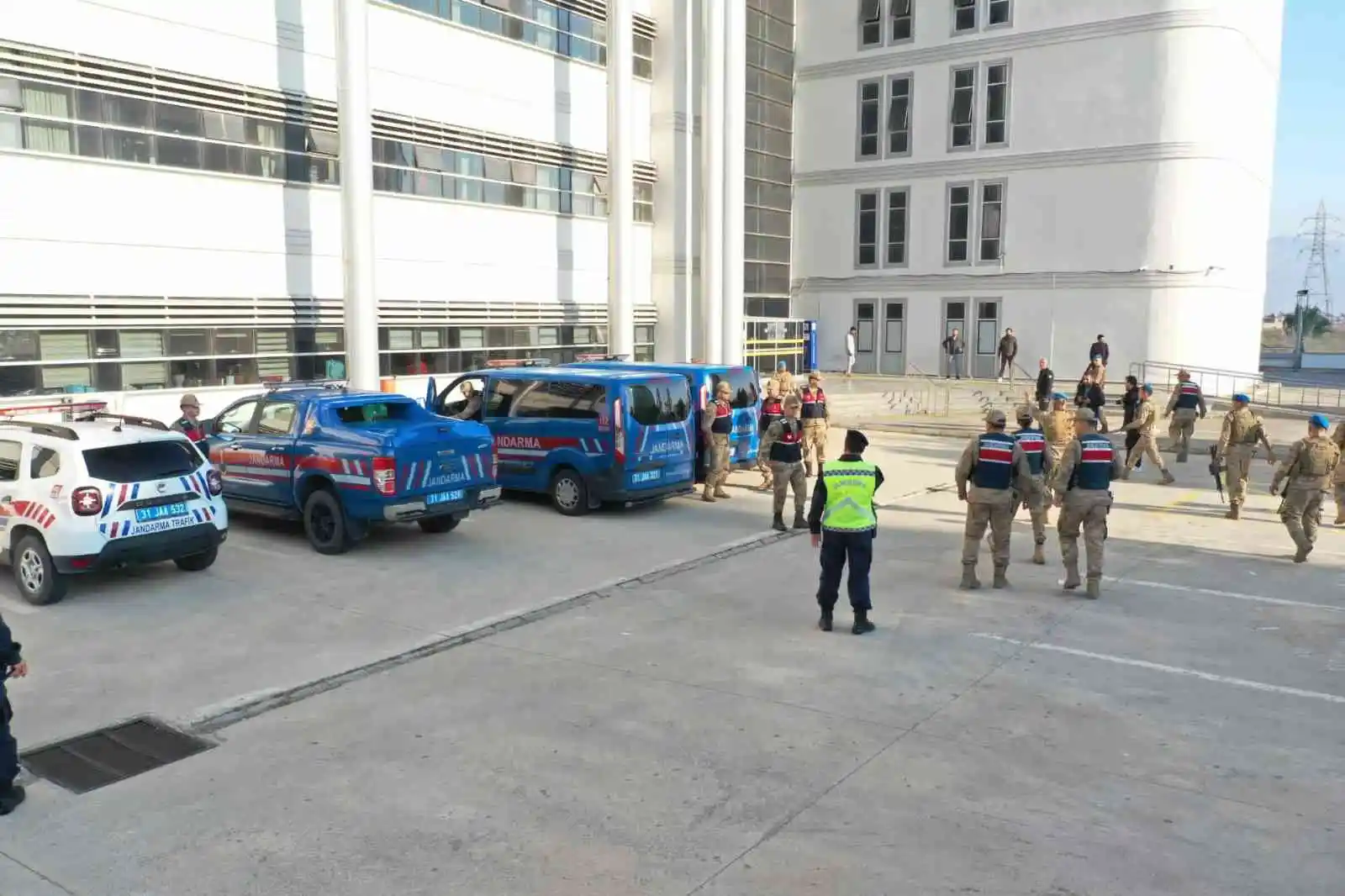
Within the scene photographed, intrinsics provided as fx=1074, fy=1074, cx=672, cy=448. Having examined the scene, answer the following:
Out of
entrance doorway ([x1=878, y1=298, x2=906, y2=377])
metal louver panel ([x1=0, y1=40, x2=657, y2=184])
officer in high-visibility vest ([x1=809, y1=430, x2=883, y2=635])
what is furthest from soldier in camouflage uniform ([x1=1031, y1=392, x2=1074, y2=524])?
entrance doorway ([x1=878, y1=298, x2=906, y2=377])

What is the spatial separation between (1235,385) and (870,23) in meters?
17.1

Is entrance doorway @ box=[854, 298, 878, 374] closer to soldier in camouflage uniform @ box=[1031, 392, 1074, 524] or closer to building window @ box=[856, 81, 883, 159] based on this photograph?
building window @ box=[856, 81, 883, 159]

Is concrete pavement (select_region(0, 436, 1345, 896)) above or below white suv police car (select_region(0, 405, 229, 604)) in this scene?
below

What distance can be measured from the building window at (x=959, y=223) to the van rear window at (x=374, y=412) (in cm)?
2731

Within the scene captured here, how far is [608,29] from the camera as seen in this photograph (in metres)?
26.8

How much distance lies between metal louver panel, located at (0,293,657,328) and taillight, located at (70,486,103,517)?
9057 millimetres

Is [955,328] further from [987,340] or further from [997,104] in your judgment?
[997,104]

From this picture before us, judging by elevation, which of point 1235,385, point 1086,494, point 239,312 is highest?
point 239,312

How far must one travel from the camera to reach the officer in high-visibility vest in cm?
891

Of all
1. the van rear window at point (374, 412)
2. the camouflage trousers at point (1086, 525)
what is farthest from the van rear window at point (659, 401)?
the camouflage trousers at point (1086, 525)

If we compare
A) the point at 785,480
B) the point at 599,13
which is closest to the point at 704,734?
the point at 785,480

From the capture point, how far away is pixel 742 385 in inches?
656

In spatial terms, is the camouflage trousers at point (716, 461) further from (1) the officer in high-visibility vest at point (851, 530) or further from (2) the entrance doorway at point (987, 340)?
(2) the entrance doorway at point (987, 340)

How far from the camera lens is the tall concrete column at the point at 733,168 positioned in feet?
99.0
